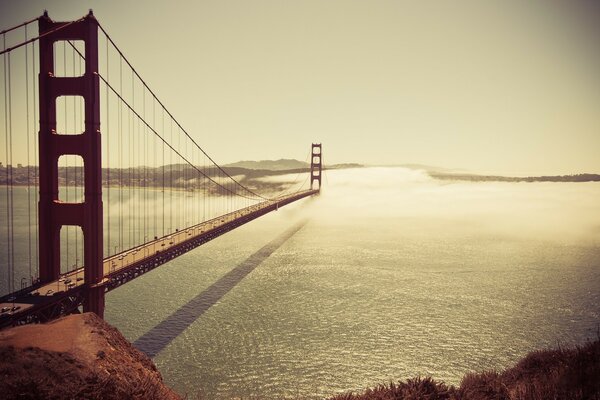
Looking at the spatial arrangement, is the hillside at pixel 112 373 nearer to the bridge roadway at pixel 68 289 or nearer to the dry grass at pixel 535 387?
the dry grass at pixel 535 387

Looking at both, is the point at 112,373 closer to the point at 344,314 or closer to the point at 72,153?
the point at 72,153

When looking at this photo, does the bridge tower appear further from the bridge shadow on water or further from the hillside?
the bridge shadow on water

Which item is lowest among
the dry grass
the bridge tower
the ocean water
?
the ocean water

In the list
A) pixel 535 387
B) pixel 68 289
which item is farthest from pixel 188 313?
pixel 535 387

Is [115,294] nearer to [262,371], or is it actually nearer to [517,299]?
[262,371]

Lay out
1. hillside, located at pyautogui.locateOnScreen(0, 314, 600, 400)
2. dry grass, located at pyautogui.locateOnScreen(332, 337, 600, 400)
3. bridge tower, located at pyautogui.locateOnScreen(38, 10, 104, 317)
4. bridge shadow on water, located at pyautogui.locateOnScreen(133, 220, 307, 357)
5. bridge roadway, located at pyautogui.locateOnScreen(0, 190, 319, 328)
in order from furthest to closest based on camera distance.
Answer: bridge shadow on water, located at pyautogui.locateOnScreen(133, 220, 307, 357) → bridge tower, located at pyautogui.locateOnScreen(38, 10, 104, 317) → bridge roadway, located at pyautogui.locateOnScreen(0, 190, 319, 328) → dry grass, located at pyautogui.locateOnScreen(332, 337, 600, 400) → hillside, located at pyautogui.locateOnScreen(0, 314, 600, 400)

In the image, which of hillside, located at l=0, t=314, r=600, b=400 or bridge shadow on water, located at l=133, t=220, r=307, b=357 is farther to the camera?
bridge shadow on water, located at l=133, t=220, r=307, b=357

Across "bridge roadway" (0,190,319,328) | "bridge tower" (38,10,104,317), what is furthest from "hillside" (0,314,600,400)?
"bridge tower" (38,10,104,317)
